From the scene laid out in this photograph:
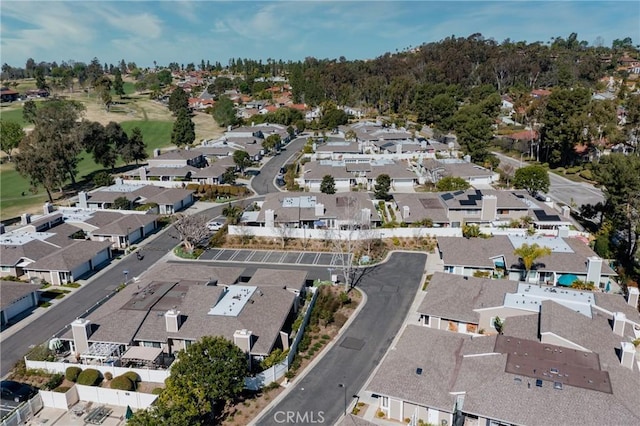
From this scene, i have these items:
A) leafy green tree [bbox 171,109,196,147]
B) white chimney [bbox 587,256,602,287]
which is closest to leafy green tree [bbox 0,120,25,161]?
leafy green tree [bbox 171,109,196,147]

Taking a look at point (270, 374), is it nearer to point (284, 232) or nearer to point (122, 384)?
point (122, 384)

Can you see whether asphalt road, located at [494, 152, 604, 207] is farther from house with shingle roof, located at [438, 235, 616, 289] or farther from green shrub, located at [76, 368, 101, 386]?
green shrub, located at [76, 368, 101, 386]

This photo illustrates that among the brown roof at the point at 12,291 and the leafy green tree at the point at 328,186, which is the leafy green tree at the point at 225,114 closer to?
the leafy green tree at the point at 328,186

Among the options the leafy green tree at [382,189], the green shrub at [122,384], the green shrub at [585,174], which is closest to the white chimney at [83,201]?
the leafy green tree at [382,189]

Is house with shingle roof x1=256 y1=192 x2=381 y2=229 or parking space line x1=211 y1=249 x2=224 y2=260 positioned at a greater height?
house with shingle roof x1=256 y1=192 x2=381 y2=229

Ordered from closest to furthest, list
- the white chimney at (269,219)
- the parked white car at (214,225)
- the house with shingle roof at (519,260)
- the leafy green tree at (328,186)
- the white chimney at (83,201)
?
the house with shingle roof at (519,260), the white chimney at (269,219), the parked white car at (214,225), the white chimney at (83,201), the leafy green tree at (328,186)

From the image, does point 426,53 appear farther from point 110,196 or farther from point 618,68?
point 110,196
